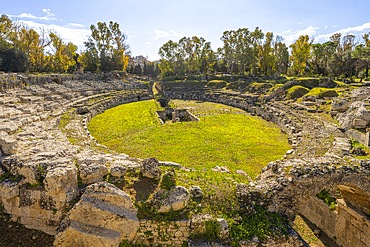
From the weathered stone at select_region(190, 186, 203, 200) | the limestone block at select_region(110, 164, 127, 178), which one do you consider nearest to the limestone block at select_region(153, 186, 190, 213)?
the weathered stone at select_region(190, 186, 203, 200)

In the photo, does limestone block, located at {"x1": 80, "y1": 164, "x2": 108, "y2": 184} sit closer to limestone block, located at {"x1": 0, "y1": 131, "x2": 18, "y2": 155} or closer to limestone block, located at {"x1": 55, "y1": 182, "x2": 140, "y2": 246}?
limestone block, located at {"x1": 55, "y1": 182, "x2": 140, "y2": 246}

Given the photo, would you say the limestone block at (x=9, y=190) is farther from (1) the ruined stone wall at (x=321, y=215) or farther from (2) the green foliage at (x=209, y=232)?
(1) the ruined stone wall at (x=321, y=215)

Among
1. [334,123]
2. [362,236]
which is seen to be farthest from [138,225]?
[334,123]

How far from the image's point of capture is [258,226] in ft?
22.9

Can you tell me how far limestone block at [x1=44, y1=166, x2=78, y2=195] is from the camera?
21.8 ft

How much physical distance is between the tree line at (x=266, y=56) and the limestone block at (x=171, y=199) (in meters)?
44.0

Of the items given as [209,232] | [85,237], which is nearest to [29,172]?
[85,237]

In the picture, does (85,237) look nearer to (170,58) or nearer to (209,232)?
(209,232)

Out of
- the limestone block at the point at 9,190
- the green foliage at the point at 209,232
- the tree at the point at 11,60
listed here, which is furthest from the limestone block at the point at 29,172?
the tree at the point at 11,60

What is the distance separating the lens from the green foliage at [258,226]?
6.71 meters

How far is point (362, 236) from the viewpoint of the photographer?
8453mm

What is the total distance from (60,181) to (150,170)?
245cm

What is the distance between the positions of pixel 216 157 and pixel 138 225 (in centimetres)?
824

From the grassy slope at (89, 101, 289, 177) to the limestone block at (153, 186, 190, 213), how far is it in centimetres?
330
